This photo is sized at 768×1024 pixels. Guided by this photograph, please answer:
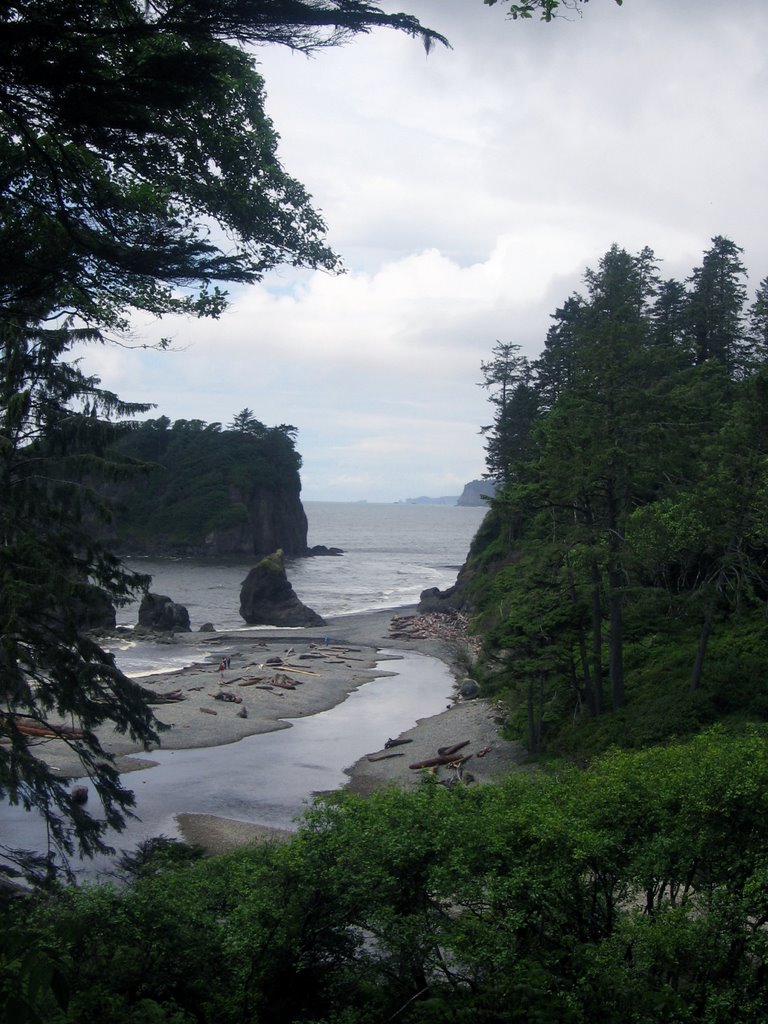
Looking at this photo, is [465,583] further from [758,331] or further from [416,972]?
[416,972]

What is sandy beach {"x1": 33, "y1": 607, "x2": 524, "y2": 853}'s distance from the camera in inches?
1049

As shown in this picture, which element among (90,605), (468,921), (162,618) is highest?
(90,605)

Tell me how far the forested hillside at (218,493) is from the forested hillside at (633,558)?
9347cm

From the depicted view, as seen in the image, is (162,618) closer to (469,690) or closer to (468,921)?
(469,690)

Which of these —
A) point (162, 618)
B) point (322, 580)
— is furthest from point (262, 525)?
point (162, 618)

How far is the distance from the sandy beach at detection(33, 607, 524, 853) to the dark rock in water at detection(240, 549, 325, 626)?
3.64 metres

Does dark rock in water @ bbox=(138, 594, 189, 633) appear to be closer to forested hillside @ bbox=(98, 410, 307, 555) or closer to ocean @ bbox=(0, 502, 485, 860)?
ocean @ bbox=(0, 502, 485, 860)

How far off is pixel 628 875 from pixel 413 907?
2081mm

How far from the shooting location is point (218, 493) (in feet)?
426

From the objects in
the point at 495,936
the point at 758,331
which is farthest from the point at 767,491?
the point at 758,331

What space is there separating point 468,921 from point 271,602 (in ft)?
206

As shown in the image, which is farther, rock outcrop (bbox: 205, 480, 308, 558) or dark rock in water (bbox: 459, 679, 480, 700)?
rock outcrop (bbox: 205, 480, 308, 558)

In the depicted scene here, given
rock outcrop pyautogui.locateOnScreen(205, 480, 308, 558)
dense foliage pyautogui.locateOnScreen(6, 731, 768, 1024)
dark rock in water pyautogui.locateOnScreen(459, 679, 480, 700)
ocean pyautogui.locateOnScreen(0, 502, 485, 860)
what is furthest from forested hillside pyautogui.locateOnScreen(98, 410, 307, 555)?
dense foliage pyautogui.locateOnScreen(6, 731, 768, 1024)

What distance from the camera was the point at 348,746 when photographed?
31.4m
